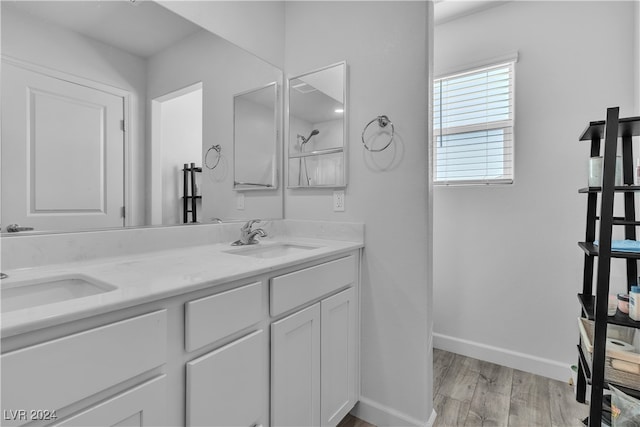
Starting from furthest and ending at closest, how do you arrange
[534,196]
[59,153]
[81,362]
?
[534,196]
[59,153]
[81,362]

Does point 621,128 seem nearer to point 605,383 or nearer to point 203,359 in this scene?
point 605,383

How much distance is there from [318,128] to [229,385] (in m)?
1.40

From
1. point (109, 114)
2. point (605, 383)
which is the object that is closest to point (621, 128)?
point (605, 383)

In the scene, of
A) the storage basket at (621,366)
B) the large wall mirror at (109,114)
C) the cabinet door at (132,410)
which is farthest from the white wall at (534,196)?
the cabinet door at (132,410)

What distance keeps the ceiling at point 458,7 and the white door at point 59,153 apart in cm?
222

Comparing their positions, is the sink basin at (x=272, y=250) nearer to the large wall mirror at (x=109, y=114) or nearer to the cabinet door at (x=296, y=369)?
the large wall mirror at (x=109, y=114)

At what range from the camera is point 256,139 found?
195 centimetres

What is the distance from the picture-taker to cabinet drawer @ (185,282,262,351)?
86 centimetres

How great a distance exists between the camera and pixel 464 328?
238cm

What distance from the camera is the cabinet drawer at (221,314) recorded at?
0.86 metres

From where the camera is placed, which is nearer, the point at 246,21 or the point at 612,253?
the point at 612,253

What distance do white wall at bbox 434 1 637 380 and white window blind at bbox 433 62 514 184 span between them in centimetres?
8

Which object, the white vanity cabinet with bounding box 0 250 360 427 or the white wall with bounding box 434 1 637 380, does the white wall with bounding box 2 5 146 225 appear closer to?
the white vanity cabinet with bounding box 0 250 360 427

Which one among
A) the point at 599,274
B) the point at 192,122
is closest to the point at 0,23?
the point at 192,122
